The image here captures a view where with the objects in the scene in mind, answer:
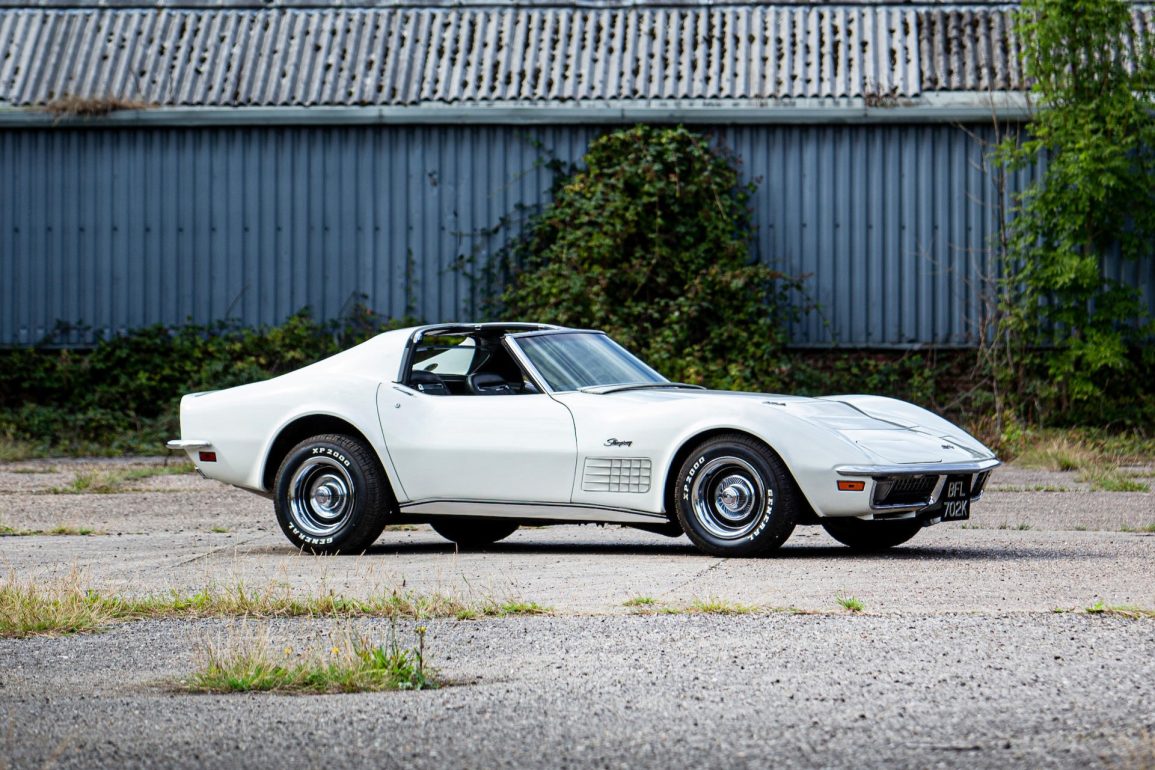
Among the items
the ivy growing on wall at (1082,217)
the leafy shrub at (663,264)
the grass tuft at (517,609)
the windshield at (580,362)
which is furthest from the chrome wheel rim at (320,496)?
the ivy growing on wall at (1082,217)

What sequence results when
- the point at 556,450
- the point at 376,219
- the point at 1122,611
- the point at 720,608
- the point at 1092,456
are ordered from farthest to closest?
the point at 376,219 → the point at 1092,456 → the point at 556,450 → the point at 720,608 → the point at 1122,611

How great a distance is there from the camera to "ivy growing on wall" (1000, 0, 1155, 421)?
16922mm

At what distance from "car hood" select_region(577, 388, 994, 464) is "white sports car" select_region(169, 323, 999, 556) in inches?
0.6

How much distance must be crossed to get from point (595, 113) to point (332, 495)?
9.62 meters

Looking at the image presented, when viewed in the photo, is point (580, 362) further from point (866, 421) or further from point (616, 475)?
point (866, 421)

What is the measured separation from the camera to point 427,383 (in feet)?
32.1

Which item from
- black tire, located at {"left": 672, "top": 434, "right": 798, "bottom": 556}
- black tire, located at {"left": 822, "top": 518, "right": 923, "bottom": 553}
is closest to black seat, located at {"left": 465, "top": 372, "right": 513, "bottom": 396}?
black tire, located at {"left": 672, "top": 434, "right": 798, "bottom": 556}

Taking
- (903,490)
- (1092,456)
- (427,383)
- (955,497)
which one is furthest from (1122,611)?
(1092,456)

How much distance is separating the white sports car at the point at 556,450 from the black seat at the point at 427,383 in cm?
2

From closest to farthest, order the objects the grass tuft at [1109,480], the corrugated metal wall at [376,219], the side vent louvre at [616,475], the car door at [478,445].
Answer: the side vent louvre at [616,475]
the car door at [478,445]
the grass tuft at [1109,480]
the corrugated metal wall at [376,219]

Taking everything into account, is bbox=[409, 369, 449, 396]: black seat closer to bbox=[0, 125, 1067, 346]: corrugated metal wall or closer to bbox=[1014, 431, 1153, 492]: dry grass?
bbox=[1014, 431, 1153, 492]: dry grass

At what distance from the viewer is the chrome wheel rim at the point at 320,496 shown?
9531 millimetres

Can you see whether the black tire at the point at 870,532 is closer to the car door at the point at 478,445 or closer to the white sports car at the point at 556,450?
the white sports car at the point at 556,450

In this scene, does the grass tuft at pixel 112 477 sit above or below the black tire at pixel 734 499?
below
